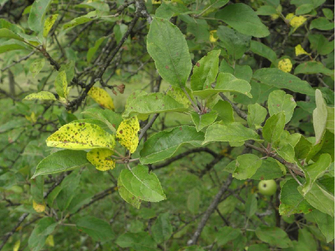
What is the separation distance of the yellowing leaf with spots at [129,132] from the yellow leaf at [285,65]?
84 cm

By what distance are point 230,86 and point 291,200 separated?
329 millimetres

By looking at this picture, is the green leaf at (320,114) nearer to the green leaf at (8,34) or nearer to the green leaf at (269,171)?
the green leaf at (269,171)

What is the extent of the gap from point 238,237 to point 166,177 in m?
3.35

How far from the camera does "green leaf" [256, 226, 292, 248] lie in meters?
1.40

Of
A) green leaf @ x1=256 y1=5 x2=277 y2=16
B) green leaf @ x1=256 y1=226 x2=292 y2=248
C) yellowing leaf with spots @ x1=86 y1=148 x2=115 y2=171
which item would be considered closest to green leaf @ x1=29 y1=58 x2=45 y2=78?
yellowing leaf with spots @ x1=86 y1=148 x2=115 y2=171

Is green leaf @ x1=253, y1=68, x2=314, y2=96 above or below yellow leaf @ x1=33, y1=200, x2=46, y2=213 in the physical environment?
above

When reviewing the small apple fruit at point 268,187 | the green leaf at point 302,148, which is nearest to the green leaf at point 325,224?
the green leaf at point 302,148

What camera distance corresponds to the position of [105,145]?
69 cm

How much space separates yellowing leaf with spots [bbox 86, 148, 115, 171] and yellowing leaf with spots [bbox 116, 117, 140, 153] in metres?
0.05

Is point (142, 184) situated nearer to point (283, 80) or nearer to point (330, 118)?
point (330, 118)

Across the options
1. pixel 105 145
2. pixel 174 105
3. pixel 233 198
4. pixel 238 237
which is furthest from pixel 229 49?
pixel 233 198

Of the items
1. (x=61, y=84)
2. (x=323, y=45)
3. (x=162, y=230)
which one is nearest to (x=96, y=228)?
(x=162, y=230)

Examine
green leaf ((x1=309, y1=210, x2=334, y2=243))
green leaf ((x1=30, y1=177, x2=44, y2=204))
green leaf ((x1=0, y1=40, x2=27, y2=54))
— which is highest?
green leaf ((x1=0, y1=40, x2=27, y2=54))

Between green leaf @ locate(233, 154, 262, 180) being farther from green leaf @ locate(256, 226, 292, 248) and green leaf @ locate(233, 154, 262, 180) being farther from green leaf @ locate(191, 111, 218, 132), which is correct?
green leaf @ locate(256, 226, 292, 248)
